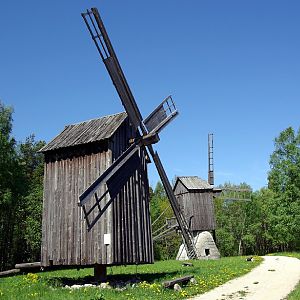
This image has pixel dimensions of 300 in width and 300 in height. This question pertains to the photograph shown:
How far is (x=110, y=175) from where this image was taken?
16.3 meters

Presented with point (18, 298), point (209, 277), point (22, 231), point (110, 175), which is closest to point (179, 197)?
point (22, 231)

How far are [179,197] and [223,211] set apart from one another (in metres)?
25.5

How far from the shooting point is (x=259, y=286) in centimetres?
1666

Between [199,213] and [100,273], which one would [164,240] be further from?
[100,273]

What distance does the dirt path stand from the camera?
13914 mm

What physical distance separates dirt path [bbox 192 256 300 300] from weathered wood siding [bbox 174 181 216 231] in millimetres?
15082

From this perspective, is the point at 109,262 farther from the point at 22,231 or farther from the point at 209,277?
the point at 22,231

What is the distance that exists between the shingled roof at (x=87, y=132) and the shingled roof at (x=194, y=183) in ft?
65.0

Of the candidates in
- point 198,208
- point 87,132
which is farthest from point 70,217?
point 198,208

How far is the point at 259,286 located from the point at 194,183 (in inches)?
902

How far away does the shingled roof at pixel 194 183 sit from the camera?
38.7 metres

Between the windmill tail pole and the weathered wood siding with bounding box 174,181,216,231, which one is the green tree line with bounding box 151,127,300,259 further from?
the windmill tail pole

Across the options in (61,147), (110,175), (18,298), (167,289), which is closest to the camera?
(18,298)

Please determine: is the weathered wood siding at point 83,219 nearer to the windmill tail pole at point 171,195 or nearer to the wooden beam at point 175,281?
the windmill tail pole at point 171,195
